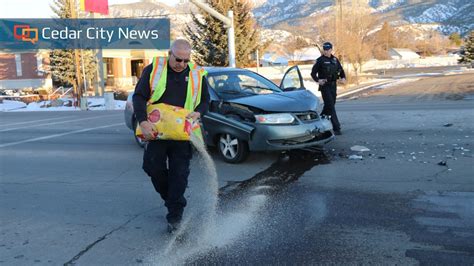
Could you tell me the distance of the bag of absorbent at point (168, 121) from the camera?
13.9ft

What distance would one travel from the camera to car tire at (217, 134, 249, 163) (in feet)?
23.7

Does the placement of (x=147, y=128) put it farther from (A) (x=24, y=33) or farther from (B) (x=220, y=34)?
(A) (x=24, y=33)

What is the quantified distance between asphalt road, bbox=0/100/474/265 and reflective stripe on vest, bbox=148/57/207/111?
124 centimetres

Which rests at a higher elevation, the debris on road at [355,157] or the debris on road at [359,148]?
the debris on road at [359,148]

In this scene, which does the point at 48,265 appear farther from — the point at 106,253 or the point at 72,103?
the point at 72,103

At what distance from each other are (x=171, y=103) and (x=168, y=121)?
192mm

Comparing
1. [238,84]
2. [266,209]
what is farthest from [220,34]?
[266,209]

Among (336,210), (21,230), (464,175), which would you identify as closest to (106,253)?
(21,230)

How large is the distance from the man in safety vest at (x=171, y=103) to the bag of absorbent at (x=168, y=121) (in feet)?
0.18

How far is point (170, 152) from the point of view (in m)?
4.45

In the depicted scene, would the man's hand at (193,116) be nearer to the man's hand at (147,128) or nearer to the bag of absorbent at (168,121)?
the bag of absorbent at (168,121)

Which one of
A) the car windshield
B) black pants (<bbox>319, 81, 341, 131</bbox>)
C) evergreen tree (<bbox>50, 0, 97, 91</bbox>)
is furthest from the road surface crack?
evergreen tree (<bbox>50, 0, 97, 91</bbox>)

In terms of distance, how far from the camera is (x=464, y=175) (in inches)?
240

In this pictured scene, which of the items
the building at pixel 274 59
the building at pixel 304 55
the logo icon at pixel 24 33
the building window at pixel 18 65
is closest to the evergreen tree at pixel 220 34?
the logo icon at pixel 24 33
